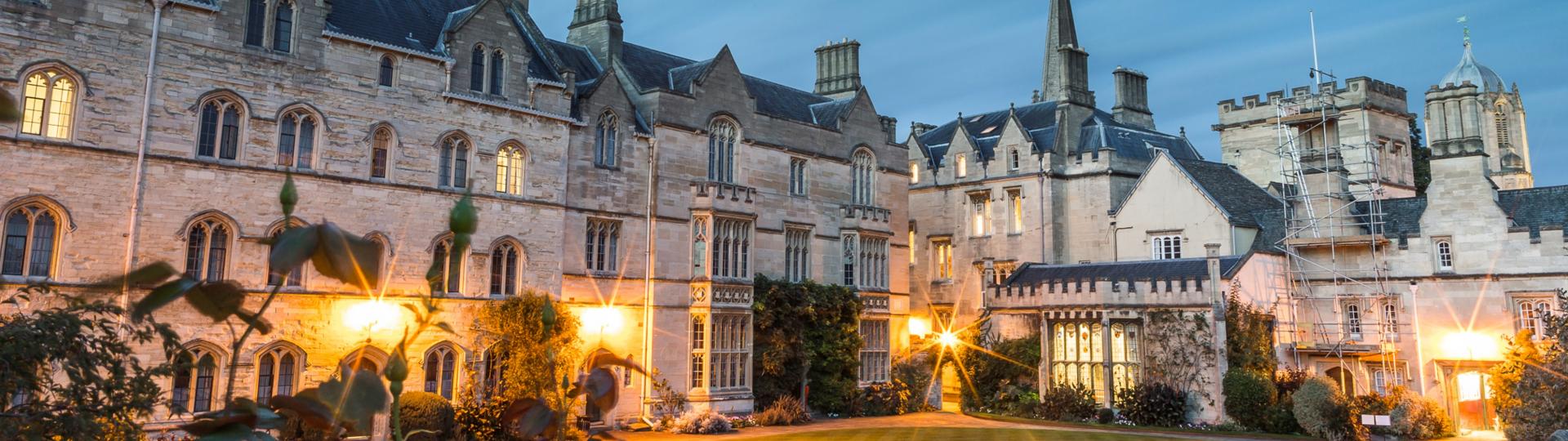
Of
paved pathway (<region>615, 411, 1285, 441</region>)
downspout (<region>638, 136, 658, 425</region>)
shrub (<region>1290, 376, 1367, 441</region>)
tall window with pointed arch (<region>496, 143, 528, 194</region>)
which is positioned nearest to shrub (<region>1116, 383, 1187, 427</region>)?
paved pathway (<region>615, 411, 1285, 441</region>)

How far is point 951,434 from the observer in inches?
1008

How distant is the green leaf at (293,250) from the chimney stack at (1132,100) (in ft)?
143

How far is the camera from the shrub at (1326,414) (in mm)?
25828

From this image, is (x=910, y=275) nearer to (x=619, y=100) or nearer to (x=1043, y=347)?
(x=1043, y=347)

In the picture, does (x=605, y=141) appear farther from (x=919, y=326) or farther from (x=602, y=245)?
(x=919, y=326)

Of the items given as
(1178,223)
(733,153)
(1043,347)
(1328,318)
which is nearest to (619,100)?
(733,153)

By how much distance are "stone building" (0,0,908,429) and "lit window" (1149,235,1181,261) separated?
8.31 meters

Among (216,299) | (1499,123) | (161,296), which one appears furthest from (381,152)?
(1499,123)

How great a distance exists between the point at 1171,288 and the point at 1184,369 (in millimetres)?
2092

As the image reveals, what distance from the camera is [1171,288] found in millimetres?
29141

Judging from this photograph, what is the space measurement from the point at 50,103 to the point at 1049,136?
29.4 metres

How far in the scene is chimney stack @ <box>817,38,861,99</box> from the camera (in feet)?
→ 130

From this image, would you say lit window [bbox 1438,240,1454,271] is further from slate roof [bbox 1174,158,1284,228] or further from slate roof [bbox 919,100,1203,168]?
slate roof [bbox 919,100,1203,168]

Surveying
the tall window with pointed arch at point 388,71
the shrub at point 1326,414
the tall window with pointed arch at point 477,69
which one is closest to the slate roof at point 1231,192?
the shrub at point 1326,414
